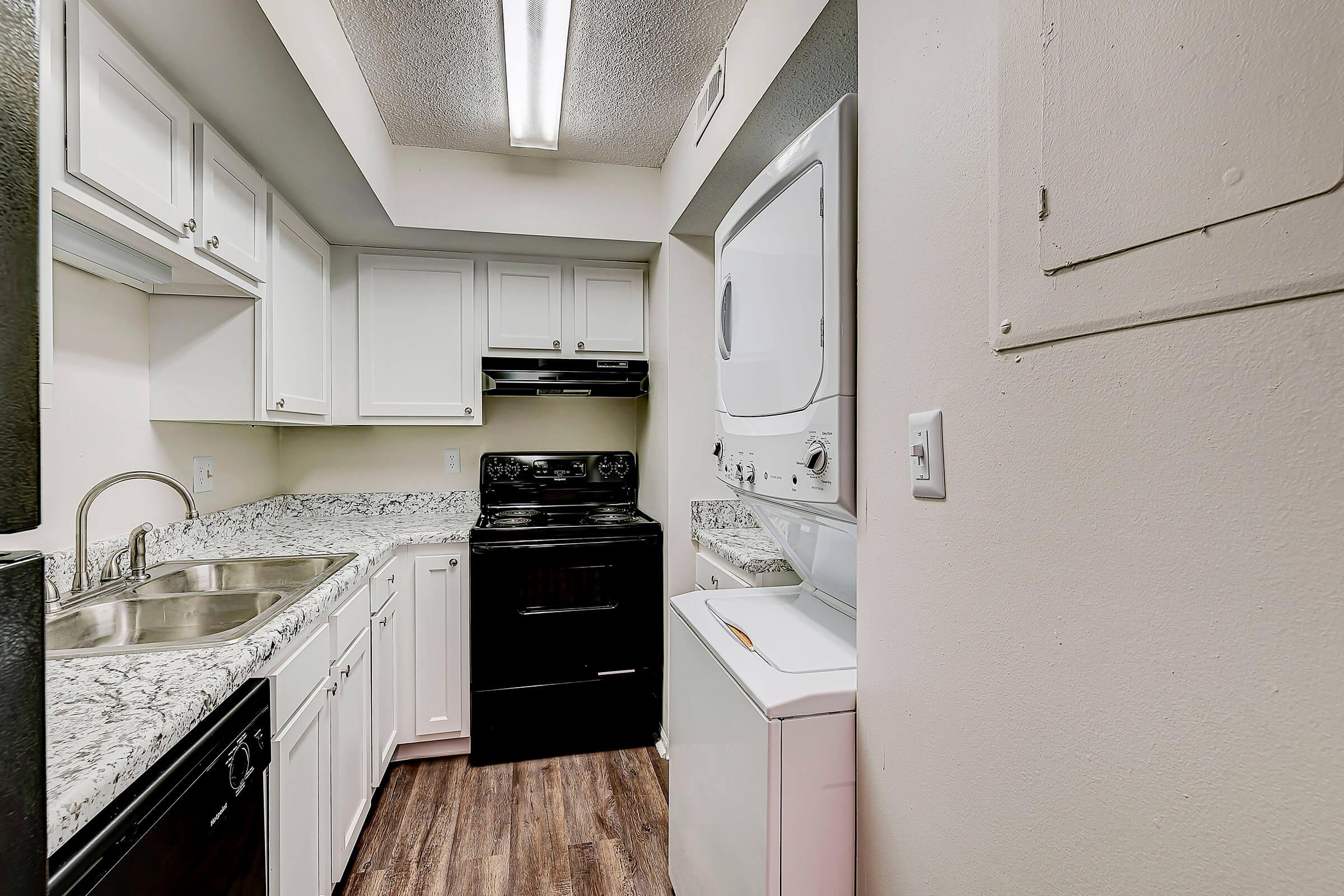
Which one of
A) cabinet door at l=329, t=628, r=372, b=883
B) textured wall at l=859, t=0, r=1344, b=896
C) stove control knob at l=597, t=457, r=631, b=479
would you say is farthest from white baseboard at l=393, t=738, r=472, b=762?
textured wall at l=859, t=0, r=1344, b=896

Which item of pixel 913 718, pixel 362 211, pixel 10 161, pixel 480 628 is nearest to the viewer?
pixel 10 161

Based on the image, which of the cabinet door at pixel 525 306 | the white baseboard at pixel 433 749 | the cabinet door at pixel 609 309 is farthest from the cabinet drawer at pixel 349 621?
the cabinet door at pixel 609 309

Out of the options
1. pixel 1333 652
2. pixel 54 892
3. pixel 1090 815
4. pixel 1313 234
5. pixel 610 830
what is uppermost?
pixel 1313 234

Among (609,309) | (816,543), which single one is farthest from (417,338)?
(816,543)

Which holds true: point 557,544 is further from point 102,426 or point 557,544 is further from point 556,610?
point 102,426

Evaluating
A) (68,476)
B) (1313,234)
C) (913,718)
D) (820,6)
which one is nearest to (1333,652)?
(1313,234)

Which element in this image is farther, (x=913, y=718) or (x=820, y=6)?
(x=820, y=6)

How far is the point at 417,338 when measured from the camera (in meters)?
2.78

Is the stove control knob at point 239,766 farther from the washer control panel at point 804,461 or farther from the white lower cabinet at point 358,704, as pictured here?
the washer control panel at point 804,461

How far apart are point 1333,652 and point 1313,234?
0.95ft

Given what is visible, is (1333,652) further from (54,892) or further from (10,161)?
(54,892)

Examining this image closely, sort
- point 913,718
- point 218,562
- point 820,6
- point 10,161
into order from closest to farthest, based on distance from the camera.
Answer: point 10,161
point 913,718
point 820,6
point 218,562

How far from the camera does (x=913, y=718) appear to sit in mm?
879

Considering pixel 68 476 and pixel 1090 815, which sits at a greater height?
pixel 68 476
